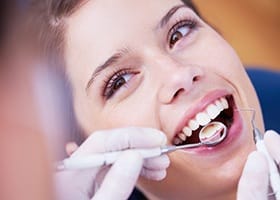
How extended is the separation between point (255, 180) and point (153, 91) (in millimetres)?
159

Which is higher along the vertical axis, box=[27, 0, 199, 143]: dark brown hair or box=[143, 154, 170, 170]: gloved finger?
box=[27, 0, 199, 143]: dark brown hair

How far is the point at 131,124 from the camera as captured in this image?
1.95ft

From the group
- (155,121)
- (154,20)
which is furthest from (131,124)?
(154,20)

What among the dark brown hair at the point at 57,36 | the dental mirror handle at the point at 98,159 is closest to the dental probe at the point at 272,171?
the dental mirror handle at the point at 98,159

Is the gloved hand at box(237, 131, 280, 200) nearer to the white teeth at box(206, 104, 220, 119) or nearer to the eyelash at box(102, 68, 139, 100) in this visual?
the white teeth at box(206, 104, 220, 119)

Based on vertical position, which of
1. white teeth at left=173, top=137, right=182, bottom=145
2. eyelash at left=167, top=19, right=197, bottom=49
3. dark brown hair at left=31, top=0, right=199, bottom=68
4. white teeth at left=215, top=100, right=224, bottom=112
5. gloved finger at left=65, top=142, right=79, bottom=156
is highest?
dark brown hair at left=31, top=0, right=199, bottom=68

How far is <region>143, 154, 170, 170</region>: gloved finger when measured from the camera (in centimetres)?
A: 57

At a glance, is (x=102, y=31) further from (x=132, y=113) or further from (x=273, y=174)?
(x=273, y=174)

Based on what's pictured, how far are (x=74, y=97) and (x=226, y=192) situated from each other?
219 mm

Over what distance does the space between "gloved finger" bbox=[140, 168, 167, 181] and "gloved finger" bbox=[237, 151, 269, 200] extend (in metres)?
0.09

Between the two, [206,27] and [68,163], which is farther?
[206,27]

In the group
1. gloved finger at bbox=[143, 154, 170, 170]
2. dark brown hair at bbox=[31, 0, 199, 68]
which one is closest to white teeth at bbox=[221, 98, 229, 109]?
gloved finger at bbox=[143, 154, 170, 170]

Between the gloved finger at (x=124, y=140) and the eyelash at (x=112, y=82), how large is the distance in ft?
0.18

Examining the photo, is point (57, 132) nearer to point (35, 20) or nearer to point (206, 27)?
point (35, 20)
